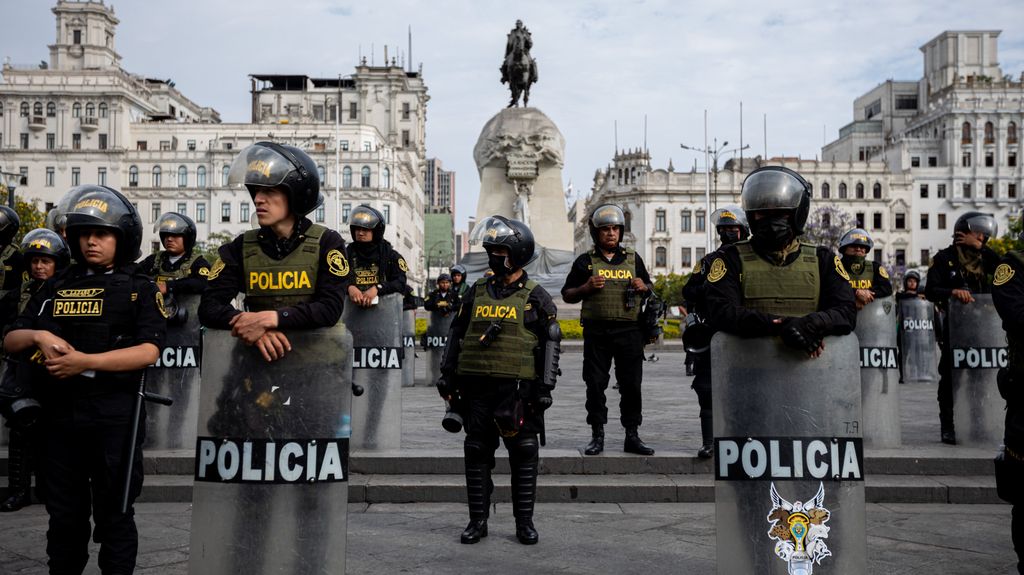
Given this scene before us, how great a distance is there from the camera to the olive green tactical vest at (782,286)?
4.48 m

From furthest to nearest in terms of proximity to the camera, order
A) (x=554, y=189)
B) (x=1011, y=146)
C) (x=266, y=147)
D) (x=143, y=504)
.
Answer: (x=1011, y=146), (x=554, y=189), (x=143, y=504), (x=266, y=147)

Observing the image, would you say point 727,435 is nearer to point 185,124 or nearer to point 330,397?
point 330,397

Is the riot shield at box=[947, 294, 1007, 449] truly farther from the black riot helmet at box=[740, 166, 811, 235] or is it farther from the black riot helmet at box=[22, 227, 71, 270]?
the black riot helmet at box=[22, 227, 71, 270]

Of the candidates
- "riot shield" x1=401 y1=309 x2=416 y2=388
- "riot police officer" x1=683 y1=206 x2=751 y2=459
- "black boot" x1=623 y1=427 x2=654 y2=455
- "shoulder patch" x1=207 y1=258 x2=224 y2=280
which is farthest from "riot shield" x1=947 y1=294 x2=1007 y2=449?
"riot shield" x1=401 y1=309 x2=416 y2=388

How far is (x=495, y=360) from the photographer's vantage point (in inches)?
237

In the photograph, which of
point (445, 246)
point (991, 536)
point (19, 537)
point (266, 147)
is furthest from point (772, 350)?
point (445, 246)

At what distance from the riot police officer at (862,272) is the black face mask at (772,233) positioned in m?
4.39

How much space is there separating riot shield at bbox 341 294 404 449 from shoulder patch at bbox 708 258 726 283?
15.4 feet

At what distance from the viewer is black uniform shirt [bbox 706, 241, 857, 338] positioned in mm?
4270

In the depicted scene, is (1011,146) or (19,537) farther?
(1011,146)

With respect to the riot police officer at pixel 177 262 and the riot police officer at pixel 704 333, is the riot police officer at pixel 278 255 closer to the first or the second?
the riot police officer at pixel 704 333

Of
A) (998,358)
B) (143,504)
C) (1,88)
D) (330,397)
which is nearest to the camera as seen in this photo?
(330,397)

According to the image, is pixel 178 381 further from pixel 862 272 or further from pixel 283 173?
pixel 862 272

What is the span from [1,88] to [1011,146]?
105 m
